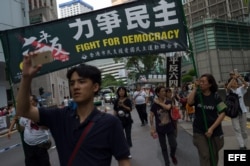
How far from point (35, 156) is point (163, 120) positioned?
2.70m

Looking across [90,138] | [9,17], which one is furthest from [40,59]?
[9,17]

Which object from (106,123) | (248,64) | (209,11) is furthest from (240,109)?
(209,11)

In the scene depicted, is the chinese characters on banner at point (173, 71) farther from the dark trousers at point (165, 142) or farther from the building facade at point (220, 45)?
the building facade at point (220, 45)

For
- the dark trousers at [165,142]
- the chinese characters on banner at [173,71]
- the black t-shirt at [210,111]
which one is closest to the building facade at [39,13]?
the chinese characters on banner at [173,71]

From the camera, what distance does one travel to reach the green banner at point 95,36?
6.05 metres

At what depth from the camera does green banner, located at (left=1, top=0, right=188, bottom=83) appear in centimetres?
605

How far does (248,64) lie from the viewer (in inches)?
2357

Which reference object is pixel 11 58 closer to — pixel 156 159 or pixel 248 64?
pixel 156 159

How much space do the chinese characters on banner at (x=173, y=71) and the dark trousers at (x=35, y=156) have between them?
7995 mm

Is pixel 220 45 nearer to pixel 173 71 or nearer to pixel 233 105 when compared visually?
pixel 173 71

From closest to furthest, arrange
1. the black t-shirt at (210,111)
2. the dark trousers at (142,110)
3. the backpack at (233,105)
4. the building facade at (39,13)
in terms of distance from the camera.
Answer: the black t-shirt at (210,111)
the backpack at (233,105)
the dark trousers at (142,110)
the building facade at (39,13)

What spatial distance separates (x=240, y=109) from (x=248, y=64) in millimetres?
54793

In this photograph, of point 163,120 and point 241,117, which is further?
point 241,117

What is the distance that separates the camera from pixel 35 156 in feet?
18.7
